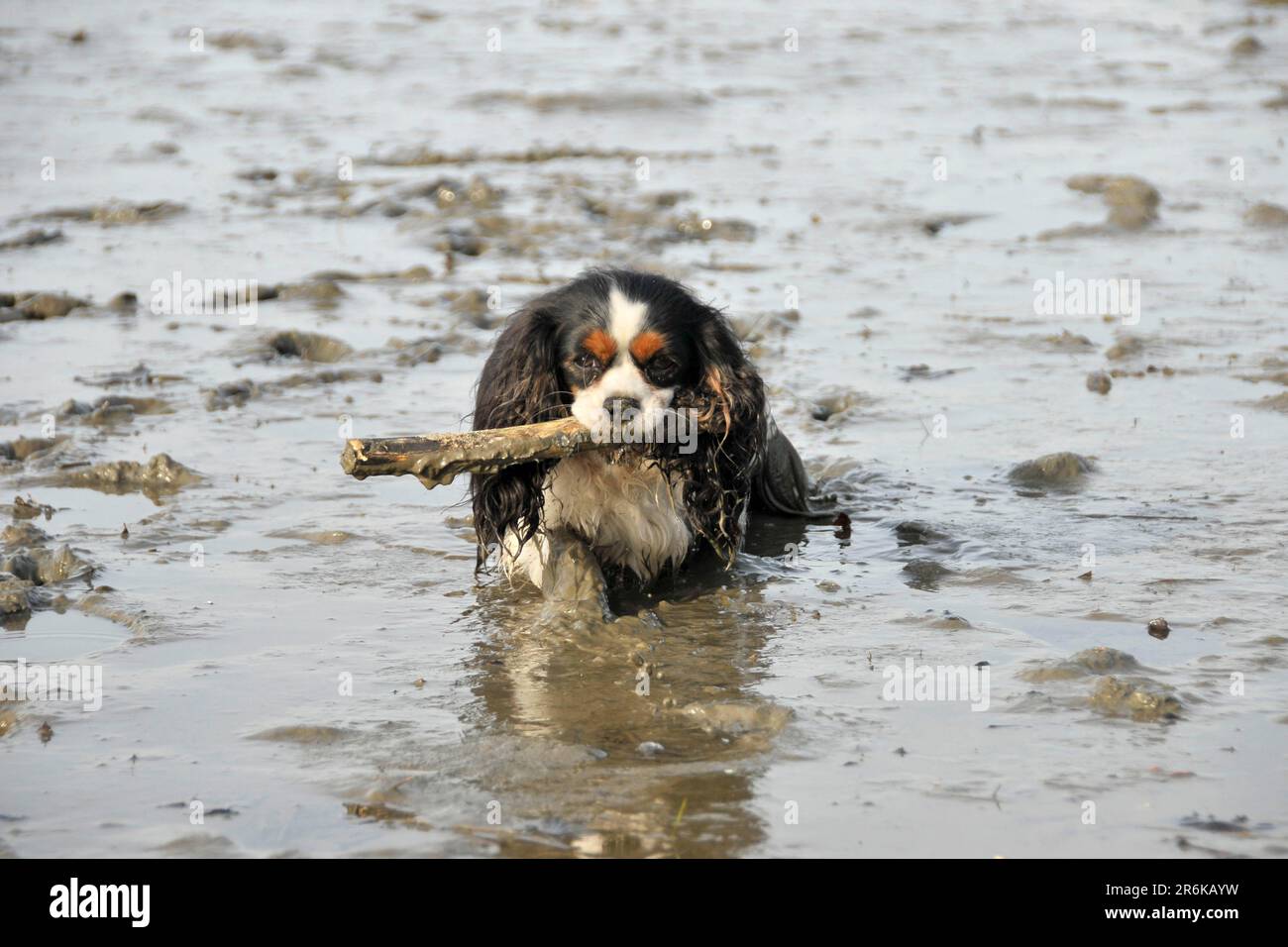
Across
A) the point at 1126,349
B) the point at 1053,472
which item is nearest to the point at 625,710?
the point at 1053,472

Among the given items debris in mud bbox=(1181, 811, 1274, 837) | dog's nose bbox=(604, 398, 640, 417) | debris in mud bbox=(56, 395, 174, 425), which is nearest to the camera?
debris in mud bbox=(1181, 811, 1274, 837)

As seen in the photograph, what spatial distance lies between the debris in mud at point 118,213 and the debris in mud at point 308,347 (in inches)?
117

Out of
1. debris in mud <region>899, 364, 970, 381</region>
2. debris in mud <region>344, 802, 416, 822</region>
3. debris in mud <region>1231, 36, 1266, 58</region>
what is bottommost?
debris in mud <region>344, 802, 416, 822</region>

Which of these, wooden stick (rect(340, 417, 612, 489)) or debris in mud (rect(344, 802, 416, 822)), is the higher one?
wooden stick (rect(340, 417, 612, 489))

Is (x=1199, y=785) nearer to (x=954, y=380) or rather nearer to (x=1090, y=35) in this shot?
(x=954, y=380)

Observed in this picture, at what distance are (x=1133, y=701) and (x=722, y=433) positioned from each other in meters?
1.61

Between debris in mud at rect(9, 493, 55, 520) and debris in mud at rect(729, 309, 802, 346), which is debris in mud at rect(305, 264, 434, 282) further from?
debris in mud at rect(9, 493, 55, 520)

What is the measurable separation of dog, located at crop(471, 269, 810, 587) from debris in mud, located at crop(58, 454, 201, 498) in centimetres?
156

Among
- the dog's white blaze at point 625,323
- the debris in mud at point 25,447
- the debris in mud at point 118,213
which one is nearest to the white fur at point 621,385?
the dog's white blaze at point 625,323

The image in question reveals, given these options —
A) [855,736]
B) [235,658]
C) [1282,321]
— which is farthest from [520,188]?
[855,736]

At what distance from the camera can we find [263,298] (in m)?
8.94

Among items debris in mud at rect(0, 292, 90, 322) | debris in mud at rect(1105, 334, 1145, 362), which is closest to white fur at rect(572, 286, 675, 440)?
debris in mud at rect(1105, 334, 1145, 362)

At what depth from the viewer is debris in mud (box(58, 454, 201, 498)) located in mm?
6398

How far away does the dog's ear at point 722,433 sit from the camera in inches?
207
